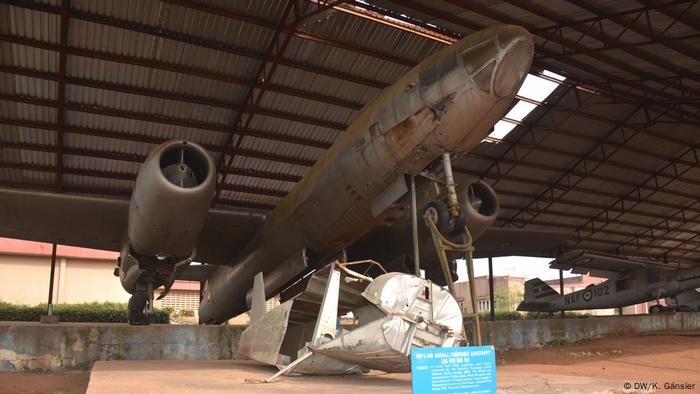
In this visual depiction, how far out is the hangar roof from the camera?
13758 millimetres

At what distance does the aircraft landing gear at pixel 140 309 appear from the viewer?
11.8m

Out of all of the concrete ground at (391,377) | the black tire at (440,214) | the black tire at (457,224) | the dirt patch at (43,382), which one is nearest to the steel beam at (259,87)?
the black tire at (440,214)

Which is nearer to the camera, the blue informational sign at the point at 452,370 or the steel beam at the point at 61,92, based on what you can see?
the blue informational sign at the point at 452,370

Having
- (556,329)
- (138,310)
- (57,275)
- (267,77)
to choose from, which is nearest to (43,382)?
(138,310)

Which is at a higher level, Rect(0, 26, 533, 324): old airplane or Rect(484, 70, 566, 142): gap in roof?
Rect(484, 70, 566, 142): gap in roof

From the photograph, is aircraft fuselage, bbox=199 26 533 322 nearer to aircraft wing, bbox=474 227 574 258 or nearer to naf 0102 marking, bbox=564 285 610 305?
aircraft wing, bbox=474 227 574 258

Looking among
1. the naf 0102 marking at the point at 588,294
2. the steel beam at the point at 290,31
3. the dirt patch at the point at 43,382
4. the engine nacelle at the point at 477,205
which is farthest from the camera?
the naf 0102 marking at the point at 588,294

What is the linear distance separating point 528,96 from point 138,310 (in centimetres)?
1522

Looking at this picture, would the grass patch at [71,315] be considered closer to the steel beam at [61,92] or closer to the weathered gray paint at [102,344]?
the steel beam at [61,92]

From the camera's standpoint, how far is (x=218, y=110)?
55.7 ft

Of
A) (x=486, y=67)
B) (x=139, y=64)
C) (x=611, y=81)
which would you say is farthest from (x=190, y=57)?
(x=611, y=81)

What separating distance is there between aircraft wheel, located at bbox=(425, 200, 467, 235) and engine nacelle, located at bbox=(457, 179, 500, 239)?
7.16ft

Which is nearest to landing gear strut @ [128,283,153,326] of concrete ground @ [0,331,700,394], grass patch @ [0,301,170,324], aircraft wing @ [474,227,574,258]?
concrete ground @ [0,331,700,394]

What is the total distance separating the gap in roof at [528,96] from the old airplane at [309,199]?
10.6m
